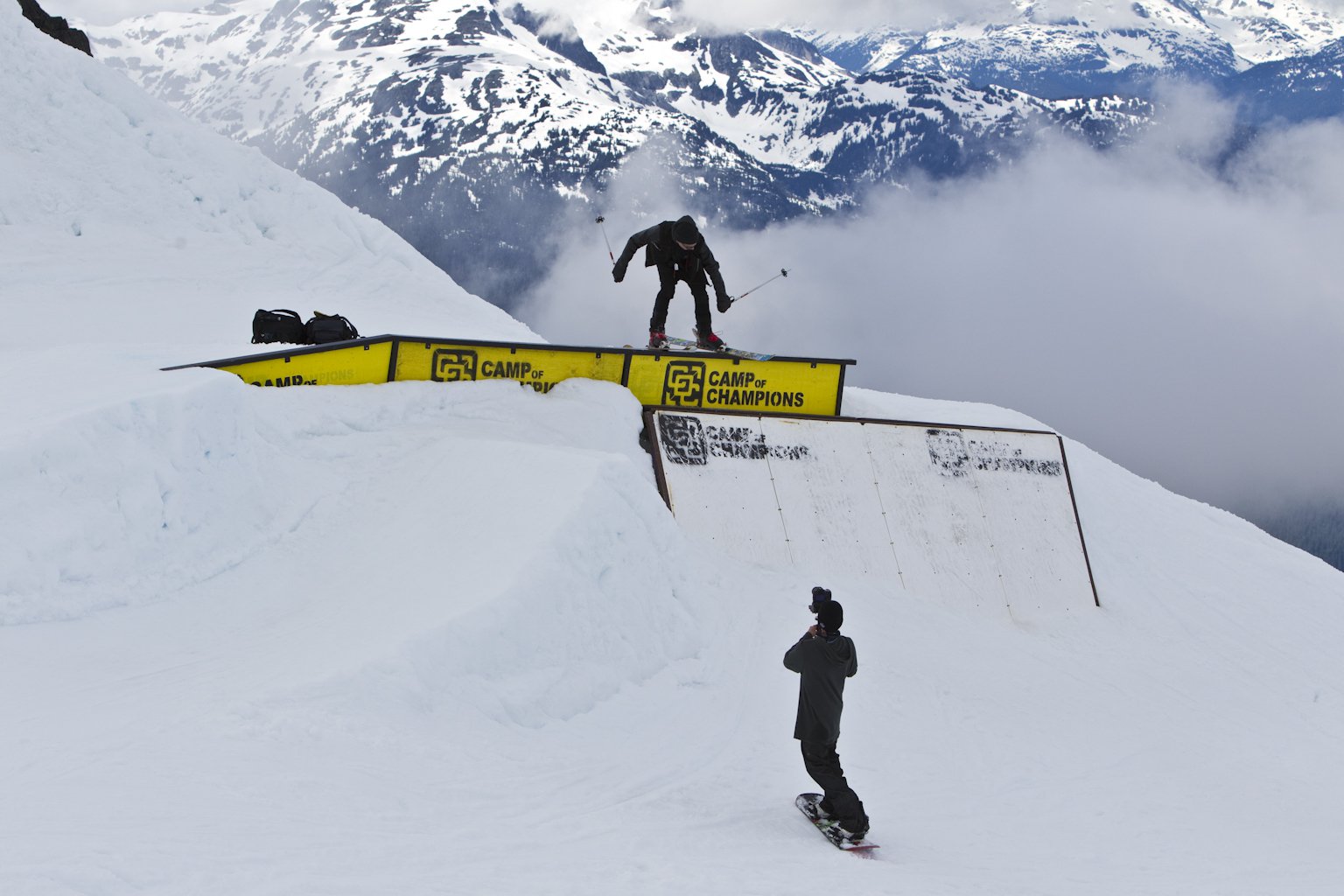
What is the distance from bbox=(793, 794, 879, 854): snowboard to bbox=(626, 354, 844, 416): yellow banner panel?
801 centimetres

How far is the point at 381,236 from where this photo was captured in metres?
26.8

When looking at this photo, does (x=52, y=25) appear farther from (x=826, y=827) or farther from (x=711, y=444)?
(x=826, y=827)

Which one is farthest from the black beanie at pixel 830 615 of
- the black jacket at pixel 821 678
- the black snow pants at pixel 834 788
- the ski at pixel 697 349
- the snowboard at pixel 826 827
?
the ski at pixel 697 349

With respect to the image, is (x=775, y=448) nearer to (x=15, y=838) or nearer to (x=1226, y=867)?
(x=1226, y=867)

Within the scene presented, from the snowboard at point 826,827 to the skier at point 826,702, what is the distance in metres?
0.04

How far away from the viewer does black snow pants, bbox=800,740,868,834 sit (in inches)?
284

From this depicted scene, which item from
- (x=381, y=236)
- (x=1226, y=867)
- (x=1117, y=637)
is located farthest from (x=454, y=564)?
(x=381, y=236)

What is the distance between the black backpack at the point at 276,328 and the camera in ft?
50.4

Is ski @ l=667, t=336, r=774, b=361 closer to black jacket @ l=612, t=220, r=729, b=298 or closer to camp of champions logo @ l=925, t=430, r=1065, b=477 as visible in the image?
black jacket @ l=612, t=220, r=729, b=298

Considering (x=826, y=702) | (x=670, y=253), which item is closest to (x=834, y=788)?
(x=826, y=702)

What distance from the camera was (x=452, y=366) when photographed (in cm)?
1419

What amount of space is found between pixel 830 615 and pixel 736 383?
979 cm

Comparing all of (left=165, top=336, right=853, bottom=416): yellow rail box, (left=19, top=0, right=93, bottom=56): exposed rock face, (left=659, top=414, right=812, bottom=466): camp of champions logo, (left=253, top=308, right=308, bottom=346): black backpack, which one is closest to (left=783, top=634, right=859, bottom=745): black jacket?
(left=659, top=414, right=812, bottom=466): camp of champions logo

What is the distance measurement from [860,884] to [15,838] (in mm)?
4589
